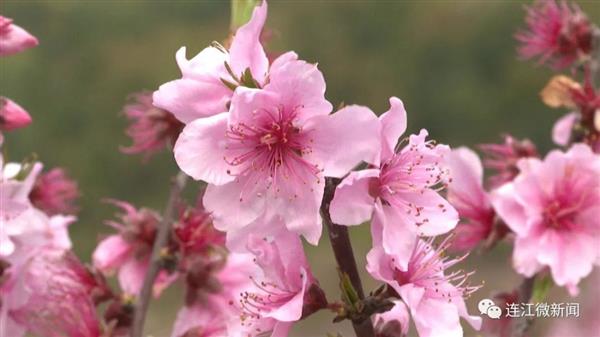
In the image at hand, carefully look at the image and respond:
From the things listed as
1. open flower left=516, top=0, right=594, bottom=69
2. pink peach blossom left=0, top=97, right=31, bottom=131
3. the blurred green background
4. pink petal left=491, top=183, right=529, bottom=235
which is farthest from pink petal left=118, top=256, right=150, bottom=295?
the blurred green background

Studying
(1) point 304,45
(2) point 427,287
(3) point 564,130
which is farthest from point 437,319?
(1) point 304,45

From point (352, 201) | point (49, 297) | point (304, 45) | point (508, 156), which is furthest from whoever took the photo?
point (304, 45)

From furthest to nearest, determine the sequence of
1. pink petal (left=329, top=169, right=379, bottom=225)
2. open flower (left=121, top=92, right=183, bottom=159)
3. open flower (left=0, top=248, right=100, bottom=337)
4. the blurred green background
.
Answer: the blurred green background → open flower (left=121, top=92, right=183, bottom=159) → open flower (left=0, top=248, right=100, bottom=337) → pink petal (left=329, top=169, right=379, bottom=225)

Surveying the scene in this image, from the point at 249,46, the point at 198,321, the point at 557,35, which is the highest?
the point at 249,46

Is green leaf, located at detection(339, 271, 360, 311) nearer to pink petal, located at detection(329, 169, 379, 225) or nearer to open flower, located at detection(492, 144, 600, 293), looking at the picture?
pink petal, located at detection(329, 169, 379, 225)

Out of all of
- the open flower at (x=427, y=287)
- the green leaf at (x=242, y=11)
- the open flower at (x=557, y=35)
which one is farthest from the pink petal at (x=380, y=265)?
the open flower at (x=557, y=35)

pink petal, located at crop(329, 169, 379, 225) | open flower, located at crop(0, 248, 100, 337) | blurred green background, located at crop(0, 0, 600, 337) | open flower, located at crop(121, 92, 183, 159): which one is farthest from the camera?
blurred green background, located at crop(0, 0, 600, 337)

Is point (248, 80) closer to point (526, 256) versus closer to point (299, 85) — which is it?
point (299, 85)
